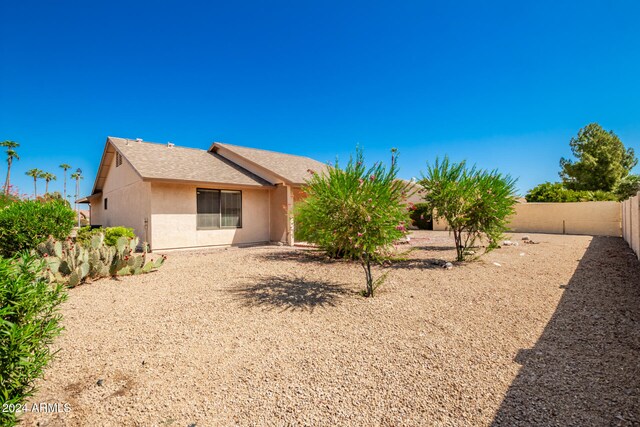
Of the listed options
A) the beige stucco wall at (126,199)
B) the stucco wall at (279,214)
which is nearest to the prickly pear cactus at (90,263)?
the beige stucco wall at (126,199)

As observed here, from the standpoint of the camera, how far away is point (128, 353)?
144 inches

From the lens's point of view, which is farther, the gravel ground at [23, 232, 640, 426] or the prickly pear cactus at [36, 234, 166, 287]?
the prickly pear cactus at [36, 234, 166, 287]

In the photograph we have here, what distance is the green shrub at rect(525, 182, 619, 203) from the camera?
21.1 m

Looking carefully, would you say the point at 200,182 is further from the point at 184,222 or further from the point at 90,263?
the point at 90,263

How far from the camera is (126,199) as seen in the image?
46.5ft

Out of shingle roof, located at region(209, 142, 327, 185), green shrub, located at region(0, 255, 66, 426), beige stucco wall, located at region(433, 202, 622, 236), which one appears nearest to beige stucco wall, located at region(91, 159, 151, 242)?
shingle roof, located at region(209, 142, 327, 185)

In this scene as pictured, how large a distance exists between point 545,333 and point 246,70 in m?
16.8

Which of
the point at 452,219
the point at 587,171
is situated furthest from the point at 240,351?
the point at 587,171

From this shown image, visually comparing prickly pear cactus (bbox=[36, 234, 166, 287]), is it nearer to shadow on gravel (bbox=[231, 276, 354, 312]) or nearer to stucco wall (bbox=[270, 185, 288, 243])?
shadow on gravel (bbox=[231, 276, 354, 312])

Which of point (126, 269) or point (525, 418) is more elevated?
point (126, 269)

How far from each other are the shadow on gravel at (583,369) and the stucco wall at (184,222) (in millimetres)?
11663

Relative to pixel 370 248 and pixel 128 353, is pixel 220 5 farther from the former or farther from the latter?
pixel 128 353

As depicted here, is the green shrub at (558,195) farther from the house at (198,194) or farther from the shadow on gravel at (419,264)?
the house at (198,194)

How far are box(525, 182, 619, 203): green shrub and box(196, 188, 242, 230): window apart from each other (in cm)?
2212
